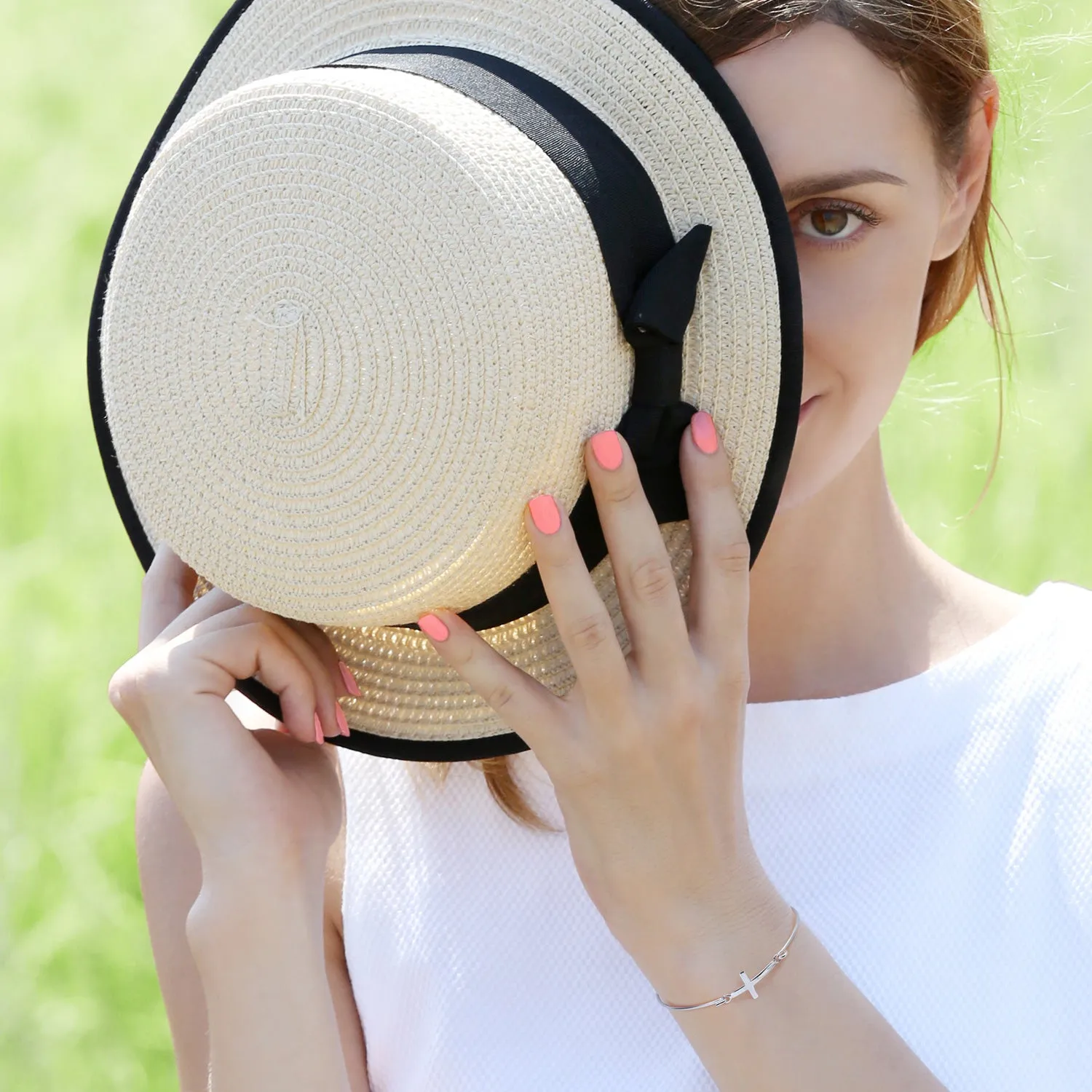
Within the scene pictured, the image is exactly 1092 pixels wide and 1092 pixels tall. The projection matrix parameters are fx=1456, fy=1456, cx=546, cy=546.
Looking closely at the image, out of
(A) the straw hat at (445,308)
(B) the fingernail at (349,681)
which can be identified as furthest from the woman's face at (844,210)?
(B) the fingernail at (349,681)

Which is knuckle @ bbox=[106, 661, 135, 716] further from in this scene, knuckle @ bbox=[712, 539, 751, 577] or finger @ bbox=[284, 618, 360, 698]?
knuckle @ bbox=[712, 539, 751, 577]

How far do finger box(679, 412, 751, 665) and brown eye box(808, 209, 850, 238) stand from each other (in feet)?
0.87

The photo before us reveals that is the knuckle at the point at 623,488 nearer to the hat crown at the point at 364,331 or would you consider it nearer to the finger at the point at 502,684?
the hat crown at the point at 364,331

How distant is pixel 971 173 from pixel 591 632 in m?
0.71

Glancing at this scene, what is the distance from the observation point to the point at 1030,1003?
1439mm

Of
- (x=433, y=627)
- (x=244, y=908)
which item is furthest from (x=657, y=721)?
(x=244, y=908)

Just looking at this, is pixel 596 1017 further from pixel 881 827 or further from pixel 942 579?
pixel 942 579

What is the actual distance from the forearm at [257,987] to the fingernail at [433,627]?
1.05ft

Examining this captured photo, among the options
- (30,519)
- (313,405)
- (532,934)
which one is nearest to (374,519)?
(313,405)

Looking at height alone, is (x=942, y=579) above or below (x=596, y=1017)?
above

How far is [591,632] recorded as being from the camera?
112 centimetres

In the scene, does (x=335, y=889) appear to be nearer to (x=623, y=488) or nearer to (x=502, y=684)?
(x=502, y=684)

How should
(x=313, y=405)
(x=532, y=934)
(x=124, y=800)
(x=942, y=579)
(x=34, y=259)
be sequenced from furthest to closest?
(x=34, y=259), (x=124, y=800), (x=942, y=579), (x=532, y=934), (x=313, y=405)

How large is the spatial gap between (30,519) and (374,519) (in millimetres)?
2663
